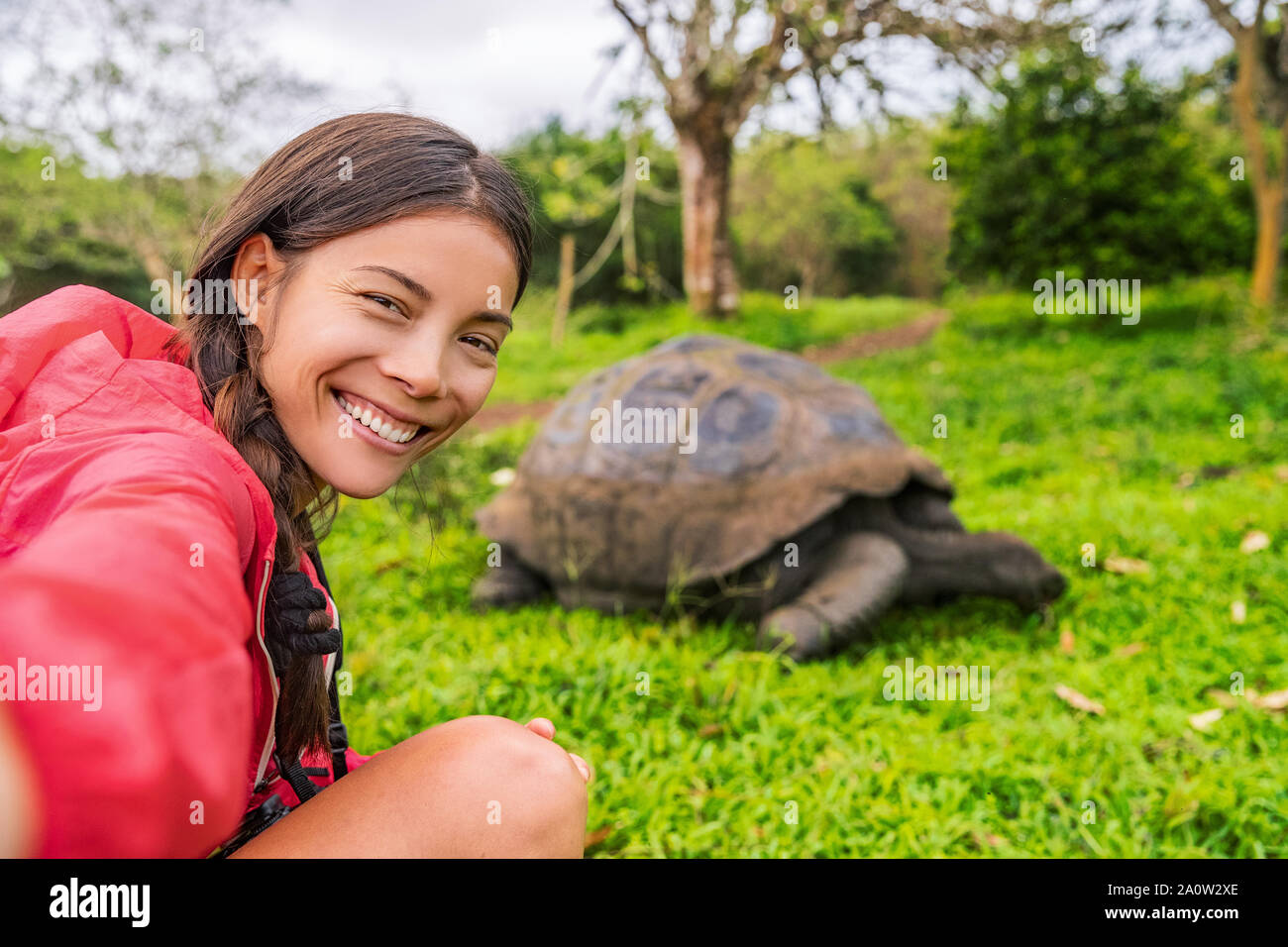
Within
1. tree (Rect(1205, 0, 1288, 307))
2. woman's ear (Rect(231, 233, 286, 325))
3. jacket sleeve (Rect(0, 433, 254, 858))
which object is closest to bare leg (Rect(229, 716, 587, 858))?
jacket sleeve (Rect(0, 433, 254, 858))

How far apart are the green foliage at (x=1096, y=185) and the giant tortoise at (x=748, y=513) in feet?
21.3

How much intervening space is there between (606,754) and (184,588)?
5.74ft

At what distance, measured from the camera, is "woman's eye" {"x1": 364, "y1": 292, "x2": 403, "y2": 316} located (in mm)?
995

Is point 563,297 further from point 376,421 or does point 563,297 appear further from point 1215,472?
point 376,421

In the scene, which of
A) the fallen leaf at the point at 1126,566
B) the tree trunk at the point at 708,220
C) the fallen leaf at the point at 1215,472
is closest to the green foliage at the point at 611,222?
the tree trunk at the point at 708,220

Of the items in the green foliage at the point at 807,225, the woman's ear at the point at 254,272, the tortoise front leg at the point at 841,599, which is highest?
the green foliage at the point at 807,225

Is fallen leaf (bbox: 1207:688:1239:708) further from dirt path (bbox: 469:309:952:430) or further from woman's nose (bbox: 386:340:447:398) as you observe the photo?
dirt path (bbox: 469:309:952:430)

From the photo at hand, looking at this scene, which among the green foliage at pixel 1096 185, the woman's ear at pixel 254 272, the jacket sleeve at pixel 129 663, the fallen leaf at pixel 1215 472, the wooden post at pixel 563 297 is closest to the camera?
the jacket sleeve at pixel 129 663

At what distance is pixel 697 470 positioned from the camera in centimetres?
314

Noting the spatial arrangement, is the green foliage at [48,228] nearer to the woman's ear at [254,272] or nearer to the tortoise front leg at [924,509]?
the tortoise front leg at [924,509]

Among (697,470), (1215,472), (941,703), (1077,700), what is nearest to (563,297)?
(1215,472)

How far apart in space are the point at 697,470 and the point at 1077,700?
1373mm

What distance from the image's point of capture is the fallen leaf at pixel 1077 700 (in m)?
2.43

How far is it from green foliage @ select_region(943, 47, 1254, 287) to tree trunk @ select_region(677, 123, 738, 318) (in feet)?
8.99
